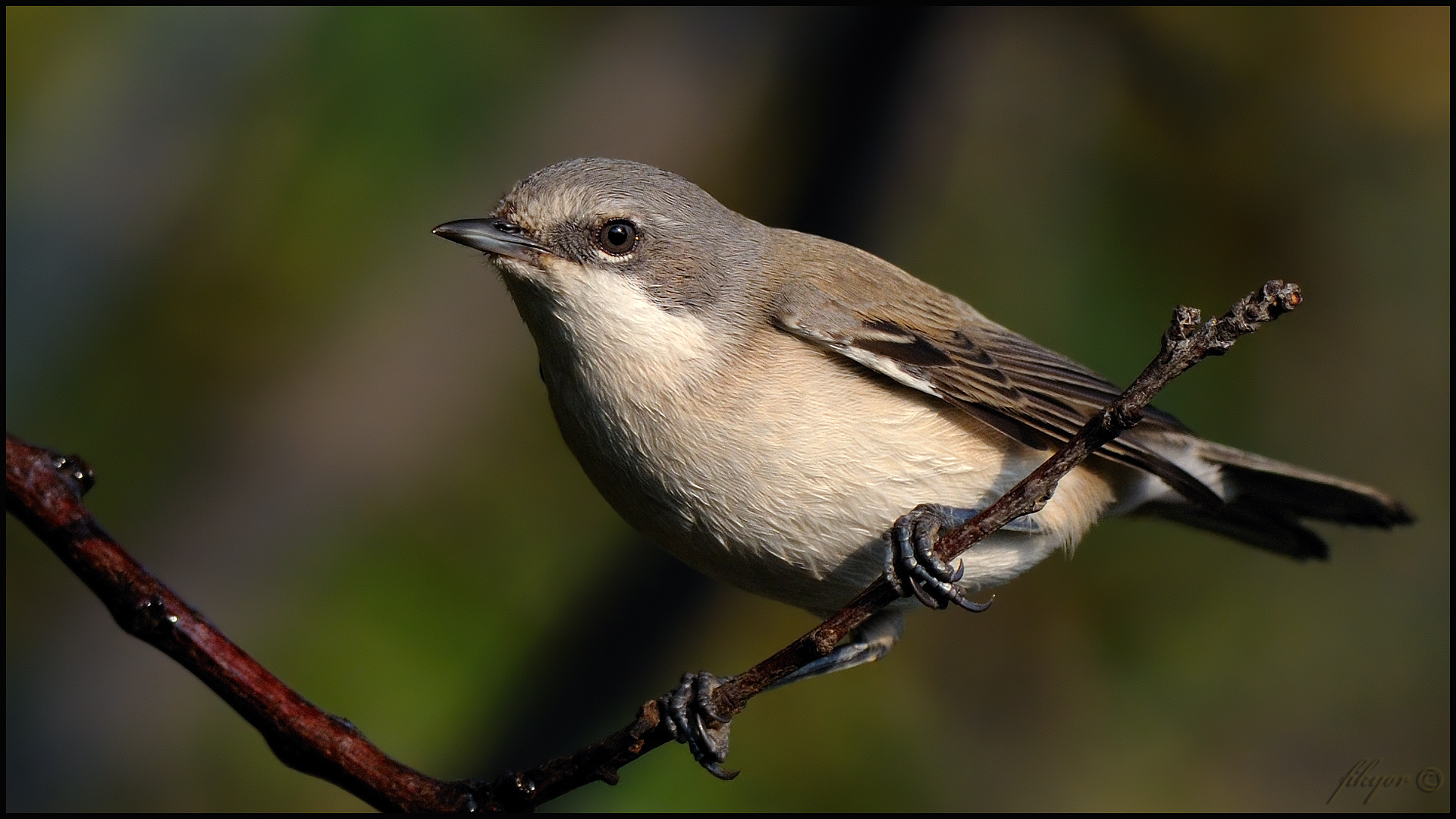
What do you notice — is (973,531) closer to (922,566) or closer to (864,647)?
(922,566)

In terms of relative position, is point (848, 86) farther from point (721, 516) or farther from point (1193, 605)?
point (721, 516)

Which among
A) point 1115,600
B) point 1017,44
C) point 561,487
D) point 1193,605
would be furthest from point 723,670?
point 1017,44

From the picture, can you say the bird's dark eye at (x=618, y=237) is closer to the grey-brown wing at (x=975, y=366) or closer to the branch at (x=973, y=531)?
the grey-brown wing at (x=975, y=366)

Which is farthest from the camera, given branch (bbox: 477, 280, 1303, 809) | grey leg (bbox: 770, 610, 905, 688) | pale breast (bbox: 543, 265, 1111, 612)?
grey leg (bbox: 770, 610, 905, 688)

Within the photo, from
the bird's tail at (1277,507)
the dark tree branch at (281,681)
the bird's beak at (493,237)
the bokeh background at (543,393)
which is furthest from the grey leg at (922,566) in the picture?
the bokeh background at (543,393)

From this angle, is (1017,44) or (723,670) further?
(1017,44)

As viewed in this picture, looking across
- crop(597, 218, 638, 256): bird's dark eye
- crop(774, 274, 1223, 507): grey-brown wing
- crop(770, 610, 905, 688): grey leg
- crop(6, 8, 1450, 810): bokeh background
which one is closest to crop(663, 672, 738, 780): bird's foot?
crop(770, 610, 905, 688): grey leg

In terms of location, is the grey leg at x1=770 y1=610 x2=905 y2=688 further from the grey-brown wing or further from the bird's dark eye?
the bird's dark eye

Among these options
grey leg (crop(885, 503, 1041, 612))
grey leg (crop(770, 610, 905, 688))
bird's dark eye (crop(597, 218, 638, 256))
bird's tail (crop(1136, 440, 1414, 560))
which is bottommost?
grey leg (crop(770, 610, 905, 688))

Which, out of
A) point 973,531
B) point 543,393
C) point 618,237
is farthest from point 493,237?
point 543,393
